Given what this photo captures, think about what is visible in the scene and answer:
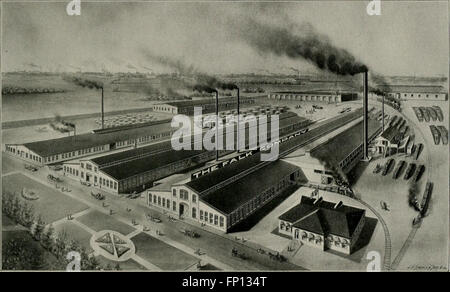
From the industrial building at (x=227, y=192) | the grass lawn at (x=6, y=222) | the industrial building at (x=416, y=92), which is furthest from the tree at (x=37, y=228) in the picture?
the industrial building at (x=416, y=92)

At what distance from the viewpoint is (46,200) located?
1124 cm

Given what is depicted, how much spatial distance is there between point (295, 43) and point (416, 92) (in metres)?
4.34

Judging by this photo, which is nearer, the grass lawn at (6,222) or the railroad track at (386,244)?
the railroad track at (386,244)

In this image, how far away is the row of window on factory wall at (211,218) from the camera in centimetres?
1008

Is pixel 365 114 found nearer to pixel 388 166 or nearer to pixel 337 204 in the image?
pixel 388 166

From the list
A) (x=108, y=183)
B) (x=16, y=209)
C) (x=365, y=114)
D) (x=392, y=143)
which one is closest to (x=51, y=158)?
(x=16, y=209)

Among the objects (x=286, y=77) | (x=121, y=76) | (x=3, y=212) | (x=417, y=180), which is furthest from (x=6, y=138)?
(x=417, y=180)

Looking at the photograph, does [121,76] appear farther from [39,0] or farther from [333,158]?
[333,158]

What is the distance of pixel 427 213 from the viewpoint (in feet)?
35.7

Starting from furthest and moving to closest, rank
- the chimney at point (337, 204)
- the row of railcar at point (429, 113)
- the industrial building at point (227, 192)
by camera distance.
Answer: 1. the row of railcar at point (429, 113)
2. the chimney at point (337, 204)
3. the industrial building at point (227, 192)

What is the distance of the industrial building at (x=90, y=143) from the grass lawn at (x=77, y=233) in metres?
2.49

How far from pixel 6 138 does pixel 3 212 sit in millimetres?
2547

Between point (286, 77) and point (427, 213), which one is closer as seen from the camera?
point (427, 213)

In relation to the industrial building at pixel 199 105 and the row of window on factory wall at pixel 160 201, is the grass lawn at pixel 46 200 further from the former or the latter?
the industrial building at pixel 199 105
